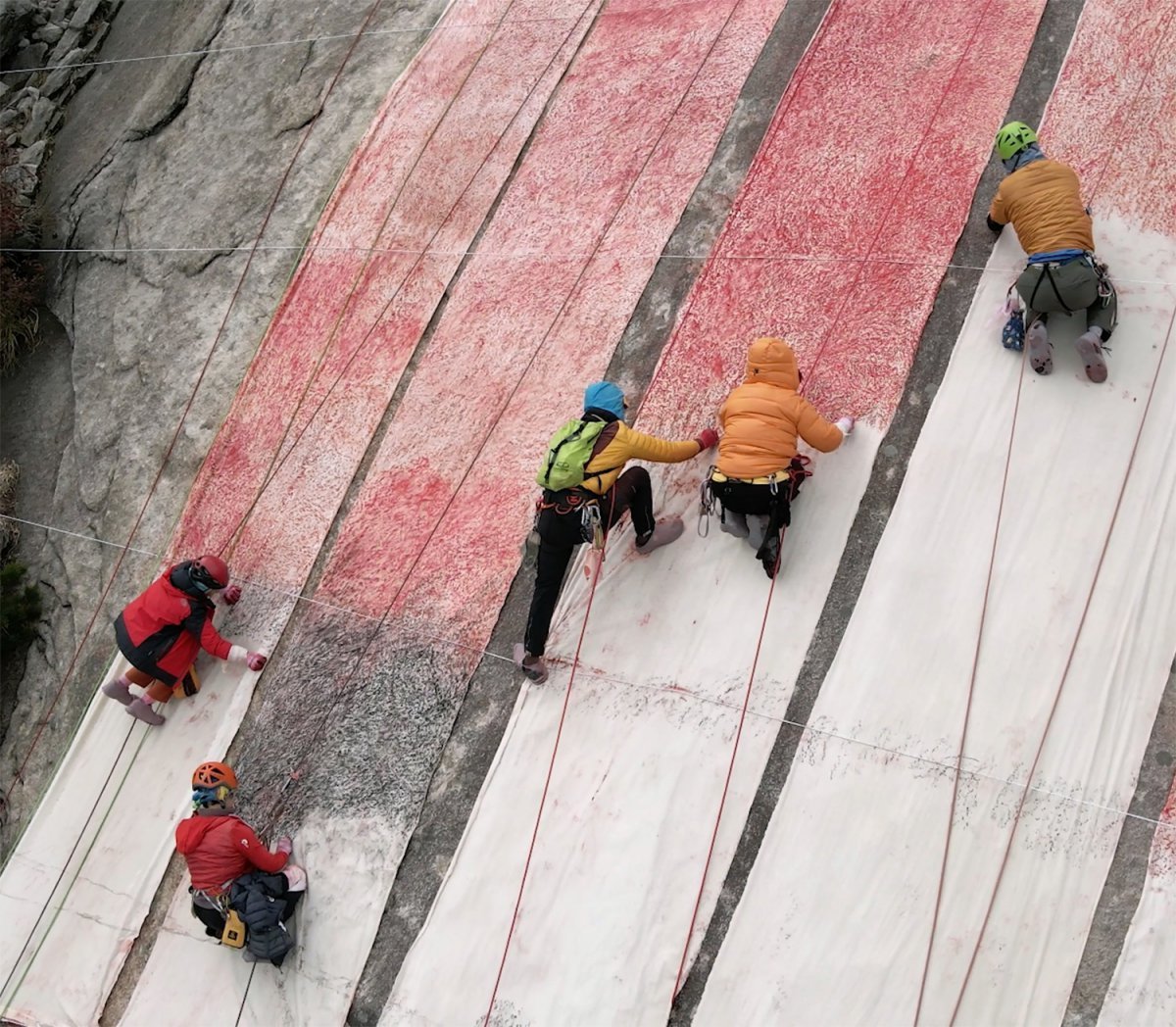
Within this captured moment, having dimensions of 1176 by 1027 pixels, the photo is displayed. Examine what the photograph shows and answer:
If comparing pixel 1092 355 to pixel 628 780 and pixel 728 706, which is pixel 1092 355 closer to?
pixel 728 706

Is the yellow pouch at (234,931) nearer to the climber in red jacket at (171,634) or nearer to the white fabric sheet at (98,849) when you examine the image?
the white fabric sheet at (98,849)

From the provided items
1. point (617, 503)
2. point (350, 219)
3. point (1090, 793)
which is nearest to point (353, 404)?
point (350, 219)

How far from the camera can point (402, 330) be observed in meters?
11.3

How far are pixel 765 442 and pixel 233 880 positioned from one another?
5.36 meters

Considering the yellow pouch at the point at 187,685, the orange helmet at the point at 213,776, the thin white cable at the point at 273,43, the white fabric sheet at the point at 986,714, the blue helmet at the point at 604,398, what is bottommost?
the white fabric sheet at the point at 986,714

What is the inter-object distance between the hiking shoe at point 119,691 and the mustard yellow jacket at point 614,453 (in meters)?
4.84

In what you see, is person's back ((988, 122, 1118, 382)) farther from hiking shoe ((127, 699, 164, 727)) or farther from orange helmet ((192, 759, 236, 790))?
hiking shoe ((127, 699, 164, 727))

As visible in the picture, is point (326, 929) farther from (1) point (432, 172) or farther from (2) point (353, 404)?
(1) point (432, 172)

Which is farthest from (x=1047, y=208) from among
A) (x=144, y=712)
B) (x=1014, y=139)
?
(x=144, y=712)

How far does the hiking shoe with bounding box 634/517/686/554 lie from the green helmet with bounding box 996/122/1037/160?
4.06 meters

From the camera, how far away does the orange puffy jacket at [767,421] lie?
795cm

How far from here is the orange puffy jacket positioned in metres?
7.95

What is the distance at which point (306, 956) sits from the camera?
8703 millimetres

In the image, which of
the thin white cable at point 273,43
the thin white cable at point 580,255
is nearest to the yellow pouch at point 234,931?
the thin white cable at point 580,255
